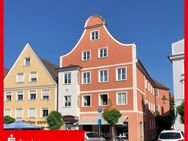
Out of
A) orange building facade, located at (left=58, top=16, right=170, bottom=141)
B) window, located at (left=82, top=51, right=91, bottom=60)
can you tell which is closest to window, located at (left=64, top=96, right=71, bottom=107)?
orange building facade, located at (left=58, top=16, right=170, bottom=141)

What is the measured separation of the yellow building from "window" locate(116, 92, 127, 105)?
29.9 feet

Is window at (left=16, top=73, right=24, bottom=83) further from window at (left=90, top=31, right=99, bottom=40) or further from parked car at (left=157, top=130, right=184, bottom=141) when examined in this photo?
parked car at (left=157, top=130, right=184, bottom=141)

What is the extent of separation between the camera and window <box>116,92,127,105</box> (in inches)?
1555

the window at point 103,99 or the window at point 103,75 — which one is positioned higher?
the window at point 103,75

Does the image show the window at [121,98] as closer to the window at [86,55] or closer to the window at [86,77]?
the window at [86,77]

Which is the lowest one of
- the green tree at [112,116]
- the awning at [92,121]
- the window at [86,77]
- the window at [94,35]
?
the awning at [92,121]

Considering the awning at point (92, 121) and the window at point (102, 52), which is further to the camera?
the window at point (102, 52)

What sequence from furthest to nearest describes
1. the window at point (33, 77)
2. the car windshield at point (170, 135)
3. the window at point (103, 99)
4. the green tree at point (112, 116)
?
the window at point (33, 77)
the window at point (103, 99)
the green tree at point (112, 116)
the car windshield at point (170, 135)

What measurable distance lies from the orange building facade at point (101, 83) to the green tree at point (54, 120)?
1310mm

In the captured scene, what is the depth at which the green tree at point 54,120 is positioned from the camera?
40562mm

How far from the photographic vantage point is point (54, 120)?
40.7 m

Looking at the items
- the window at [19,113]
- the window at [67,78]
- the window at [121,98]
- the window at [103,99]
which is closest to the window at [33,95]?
the window at [19,113]

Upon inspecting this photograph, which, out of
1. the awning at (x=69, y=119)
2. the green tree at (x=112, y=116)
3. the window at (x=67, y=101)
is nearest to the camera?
the green tree at (x=112, y=116)

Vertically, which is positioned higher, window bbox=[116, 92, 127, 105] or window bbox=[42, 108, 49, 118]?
window bbox=[116, 92, 127, 105]
